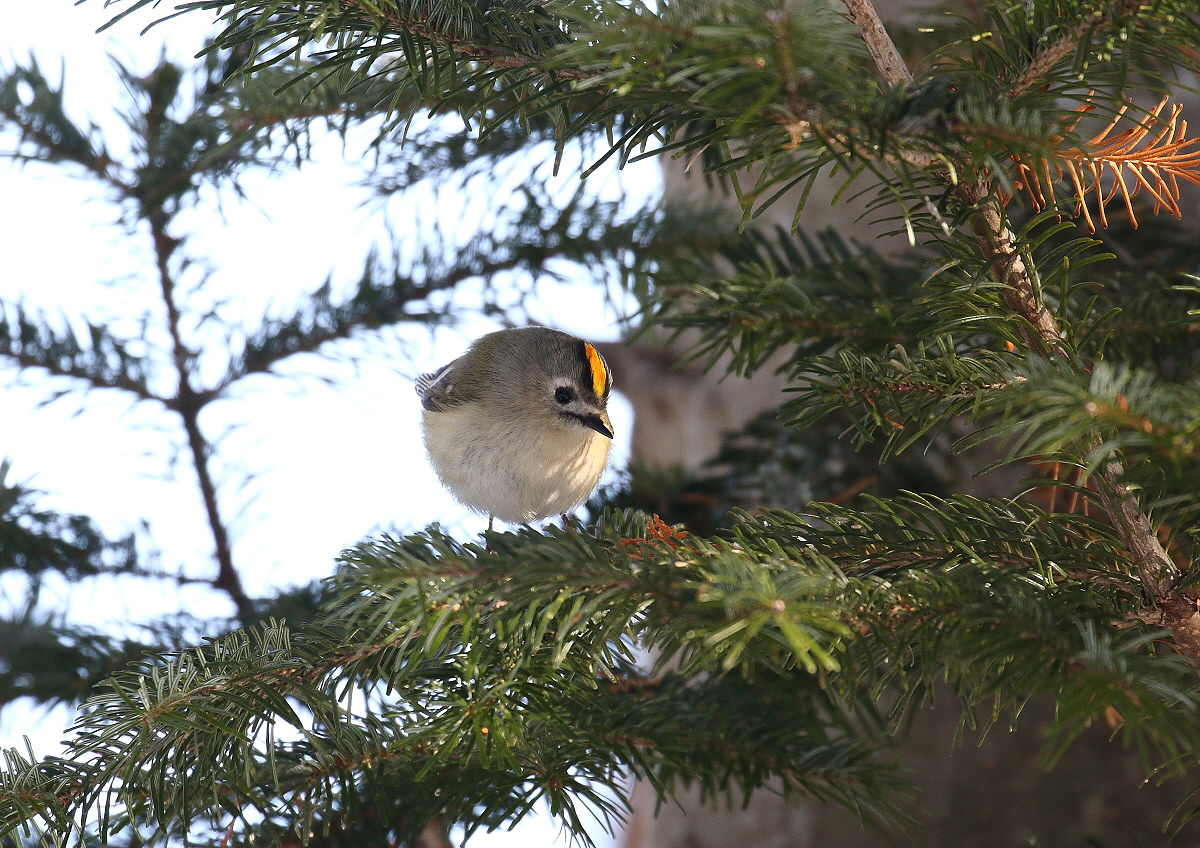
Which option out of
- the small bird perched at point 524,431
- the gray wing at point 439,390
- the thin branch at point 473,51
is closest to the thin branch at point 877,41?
the thin branch at point 473,51

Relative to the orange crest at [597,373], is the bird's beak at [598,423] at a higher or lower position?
lower

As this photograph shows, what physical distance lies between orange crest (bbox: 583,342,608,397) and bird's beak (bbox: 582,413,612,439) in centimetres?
6

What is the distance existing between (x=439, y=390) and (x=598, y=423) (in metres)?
0.33

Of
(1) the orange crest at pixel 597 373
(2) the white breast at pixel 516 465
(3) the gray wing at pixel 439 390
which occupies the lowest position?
(2) the white breast at pixel 516 465

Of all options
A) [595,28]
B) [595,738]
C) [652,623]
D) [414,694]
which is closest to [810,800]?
[595,738]

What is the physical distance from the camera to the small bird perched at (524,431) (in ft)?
5.08

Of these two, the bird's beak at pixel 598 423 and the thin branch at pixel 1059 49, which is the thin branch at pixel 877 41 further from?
the bird's beak at pixel 598 423

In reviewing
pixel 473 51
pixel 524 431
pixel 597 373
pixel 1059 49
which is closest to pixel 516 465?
pixel 524 431

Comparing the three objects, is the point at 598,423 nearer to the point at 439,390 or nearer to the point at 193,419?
the point at 439,390

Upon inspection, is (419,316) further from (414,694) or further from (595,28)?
(595,28)

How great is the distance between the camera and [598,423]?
158 centimetres

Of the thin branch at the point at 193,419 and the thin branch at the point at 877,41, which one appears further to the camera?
the thin branch at the point at 193,419

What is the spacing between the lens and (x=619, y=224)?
159cm

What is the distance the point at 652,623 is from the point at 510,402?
3.52ft
